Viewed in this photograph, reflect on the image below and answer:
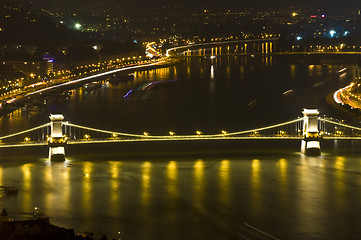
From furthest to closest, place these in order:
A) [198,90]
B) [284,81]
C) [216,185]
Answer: [284,81] → [198,90] → [216,185]

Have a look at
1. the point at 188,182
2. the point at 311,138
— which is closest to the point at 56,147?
the point at 188,182

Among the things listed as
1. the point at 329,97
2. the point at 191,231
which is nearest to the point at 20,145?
the point at 191,231

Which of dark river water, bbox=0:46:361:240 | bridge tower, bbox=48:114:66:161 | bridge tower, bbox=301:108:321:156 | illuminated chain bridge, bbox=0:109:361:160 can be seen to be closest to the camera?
dark river water, bbox=0:46:361:240

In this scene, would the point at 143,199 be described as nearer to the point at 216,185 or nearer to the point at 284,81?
the point at 216,185

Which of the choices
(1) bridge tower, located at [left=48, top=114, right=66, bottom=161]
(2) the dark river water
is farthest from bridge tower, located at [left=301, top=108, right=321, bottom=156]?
(1) bridge tower, located at [left=48, top=114, right=66, bottom=161]

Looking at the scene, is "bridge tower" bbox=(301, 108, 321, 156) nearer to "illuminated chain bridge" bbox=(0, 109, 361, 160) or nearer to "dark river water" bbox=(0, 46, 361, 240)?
"illuminated chain bridge" bbox=(0, 109, 361, 160)

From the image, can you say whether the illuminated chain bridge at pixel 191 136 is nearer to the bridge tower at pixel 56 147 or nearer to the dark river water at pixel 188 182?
the bridge tower at pixel 56 147

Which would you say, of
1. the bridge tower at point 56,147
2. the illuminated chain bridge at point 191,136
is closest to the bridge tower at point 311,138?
the illuminated chain bridge at point 191,136
